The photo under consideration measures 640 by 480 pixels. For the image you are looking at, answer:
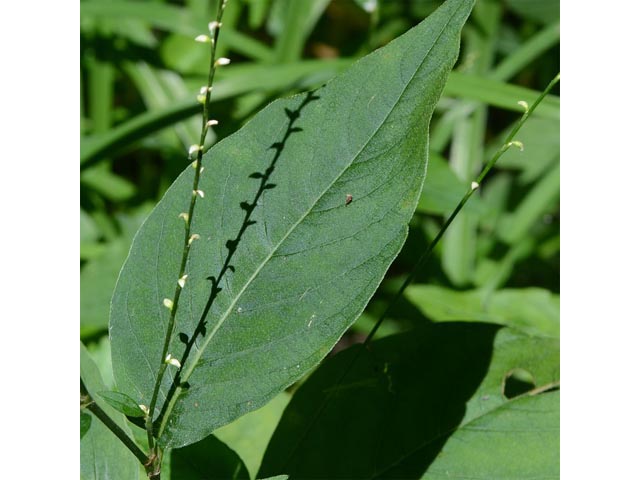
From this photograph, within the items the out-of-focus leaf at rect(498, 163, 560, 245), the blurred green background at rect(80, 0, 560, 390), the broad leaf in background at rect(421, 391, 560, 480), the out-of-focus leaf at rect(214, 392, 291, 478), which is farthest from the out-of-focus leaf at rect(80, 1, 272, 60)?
the broad leaf in background at rect(421, 391, 560, 480)

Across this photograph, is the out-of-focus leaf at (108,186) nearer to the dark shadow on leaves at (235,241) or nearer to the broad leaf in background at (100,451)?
the broad leaf in background at (100,451)

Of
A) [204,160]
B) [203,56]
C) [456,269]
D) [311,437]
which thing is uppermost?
[204,160]

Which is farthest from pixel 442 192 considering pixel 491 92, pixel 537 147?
pixel 537 147

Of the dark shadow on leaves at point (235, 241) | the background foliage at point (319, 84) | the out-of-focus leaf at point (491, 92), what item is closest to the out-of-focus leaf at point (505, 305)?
the background foliage at point (319, 84)

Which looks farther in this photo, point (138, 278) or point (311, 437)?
point (311, 437)

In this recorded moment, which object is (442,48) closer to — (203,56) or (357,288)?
(357,288)

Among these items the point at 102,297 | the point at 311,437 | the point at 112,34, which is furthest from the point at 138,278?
the point at 112,34
